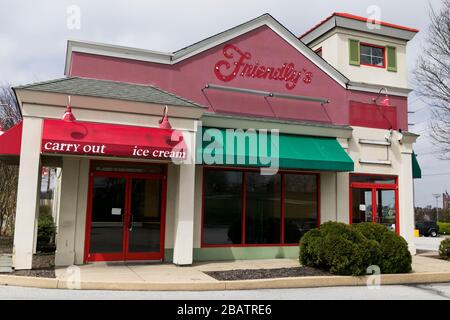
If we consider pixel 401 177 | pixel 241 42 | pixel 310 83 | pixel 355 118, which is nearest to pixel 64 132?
pixel 241 42

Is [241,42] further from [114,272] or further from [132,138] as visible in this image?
[114,272]

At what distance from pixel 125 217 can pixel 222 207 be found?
2.98m

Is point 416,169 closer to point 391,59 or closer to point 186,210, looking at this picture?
point 391,59

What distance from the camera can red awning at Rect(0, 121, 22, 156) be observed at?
35.9 ft

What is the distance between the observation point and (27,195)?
10508mm

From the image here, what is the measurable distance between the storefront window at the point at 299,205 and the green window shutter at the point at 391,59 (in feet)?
18.8

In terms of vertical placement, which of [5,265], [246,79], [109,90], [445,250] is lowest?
[5,265]

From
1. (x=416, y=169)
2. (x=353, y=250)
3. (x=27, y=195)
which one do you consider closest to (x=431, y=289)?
(x=353, y=250)

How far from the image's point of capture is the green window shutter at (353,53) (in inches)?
657

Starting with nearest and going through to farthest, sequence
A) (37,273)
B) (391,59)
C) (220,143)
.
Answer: (37,273), (220,143), (391,59)

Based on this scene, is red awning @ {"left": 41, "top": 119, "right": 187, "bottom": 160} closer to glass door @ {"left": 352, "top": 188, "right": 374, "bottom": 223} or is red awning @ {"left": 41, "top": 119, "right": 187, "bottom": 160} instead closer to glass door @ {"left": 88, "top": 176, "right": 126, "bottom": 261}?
glass door @ {"left": 88, "top": 176, "right": 126, "bottom": 261}

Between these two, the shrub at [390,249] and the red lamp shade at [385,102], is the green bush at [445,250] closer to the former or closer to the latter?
the shrub at [390,249]

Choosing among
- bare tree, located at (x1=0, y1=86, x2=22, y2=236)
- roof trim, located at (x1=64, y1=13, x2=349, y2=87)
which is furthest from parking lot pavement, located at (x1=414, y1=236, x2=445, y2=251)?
bare tree, located at (x1=0, y1=86, x2=22, y2=236)

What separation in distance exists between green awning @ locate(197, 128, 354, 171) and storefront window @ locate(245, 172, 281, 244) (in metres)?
1.08
